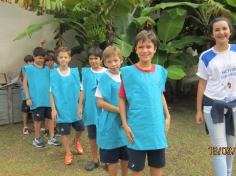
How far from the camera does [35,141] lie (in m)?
5.64

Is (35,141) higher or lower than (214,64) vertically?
lower

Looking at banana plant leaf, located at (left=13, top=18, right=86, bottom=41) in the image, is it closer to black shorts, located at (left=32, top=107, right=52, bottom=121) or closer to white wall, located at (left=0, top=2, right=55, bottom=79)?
white wall, located at (left=0, top=2, right=55, bottom=79)

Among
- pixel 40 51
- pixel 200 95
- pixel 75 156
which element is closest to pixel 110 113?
pixel 200 95

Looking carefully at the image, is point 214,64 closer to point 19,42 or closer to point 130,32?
point 130,32

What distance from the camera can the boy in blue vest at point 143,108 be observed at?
3.14 metres

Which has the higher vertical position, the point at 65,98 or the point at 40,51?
the point at 40,51

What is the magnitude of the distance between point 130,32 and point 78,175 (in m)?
3.59

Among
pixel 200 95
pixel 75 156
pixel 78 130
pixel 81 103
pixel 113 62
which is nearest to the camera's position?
pixel 113 62

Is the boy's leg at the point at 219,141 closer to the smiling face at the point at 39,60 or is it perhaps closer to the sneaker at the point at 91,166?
the sneaker at the point at 91,166

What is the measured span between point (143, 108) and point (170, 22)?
4.41 m

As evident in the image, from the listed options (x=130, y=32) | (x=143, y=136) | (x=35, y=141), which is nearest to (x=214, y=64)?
(x=143, y=136)

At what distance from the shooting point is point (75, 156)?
16.8 feet

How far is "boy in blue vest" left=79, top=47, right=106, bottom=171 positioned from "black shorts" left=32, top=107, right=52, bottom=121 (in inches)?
46.1

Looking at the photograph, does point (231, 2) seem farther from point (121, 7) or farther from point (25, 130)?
point (25, 130)
